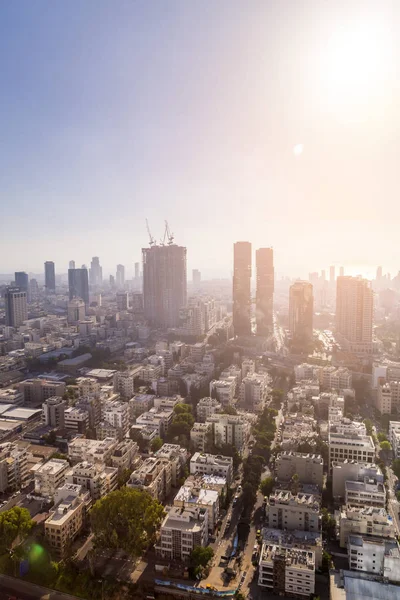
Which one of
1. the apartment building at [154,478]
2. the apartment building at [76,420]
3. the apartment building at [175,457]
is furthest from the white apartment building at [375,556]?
the apartment building at [76,420]

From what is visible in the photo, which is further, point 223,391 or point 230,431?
point 223,391

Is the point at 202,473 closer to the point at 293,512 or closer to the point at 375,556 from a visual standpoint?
the point at 293,512

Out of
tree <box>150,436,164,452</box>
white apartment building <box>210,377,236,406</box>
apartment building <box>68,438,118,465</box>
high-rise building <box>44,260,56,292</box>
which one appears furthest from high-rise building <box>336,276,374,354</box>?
high-rise building <box>44,260,56,292</box>

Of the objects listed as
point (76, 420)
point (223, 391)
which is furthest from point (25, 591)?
point (223, 391)

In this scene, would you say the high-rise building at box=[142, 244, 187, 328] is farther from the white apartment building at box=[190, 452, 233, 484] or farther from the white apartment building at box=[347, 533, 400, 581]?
the white apartment building at box=[347, 533, 400, 581]

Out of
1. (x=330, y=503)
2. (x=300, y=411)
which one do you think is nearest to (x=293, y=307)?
(x=300, y=411)
